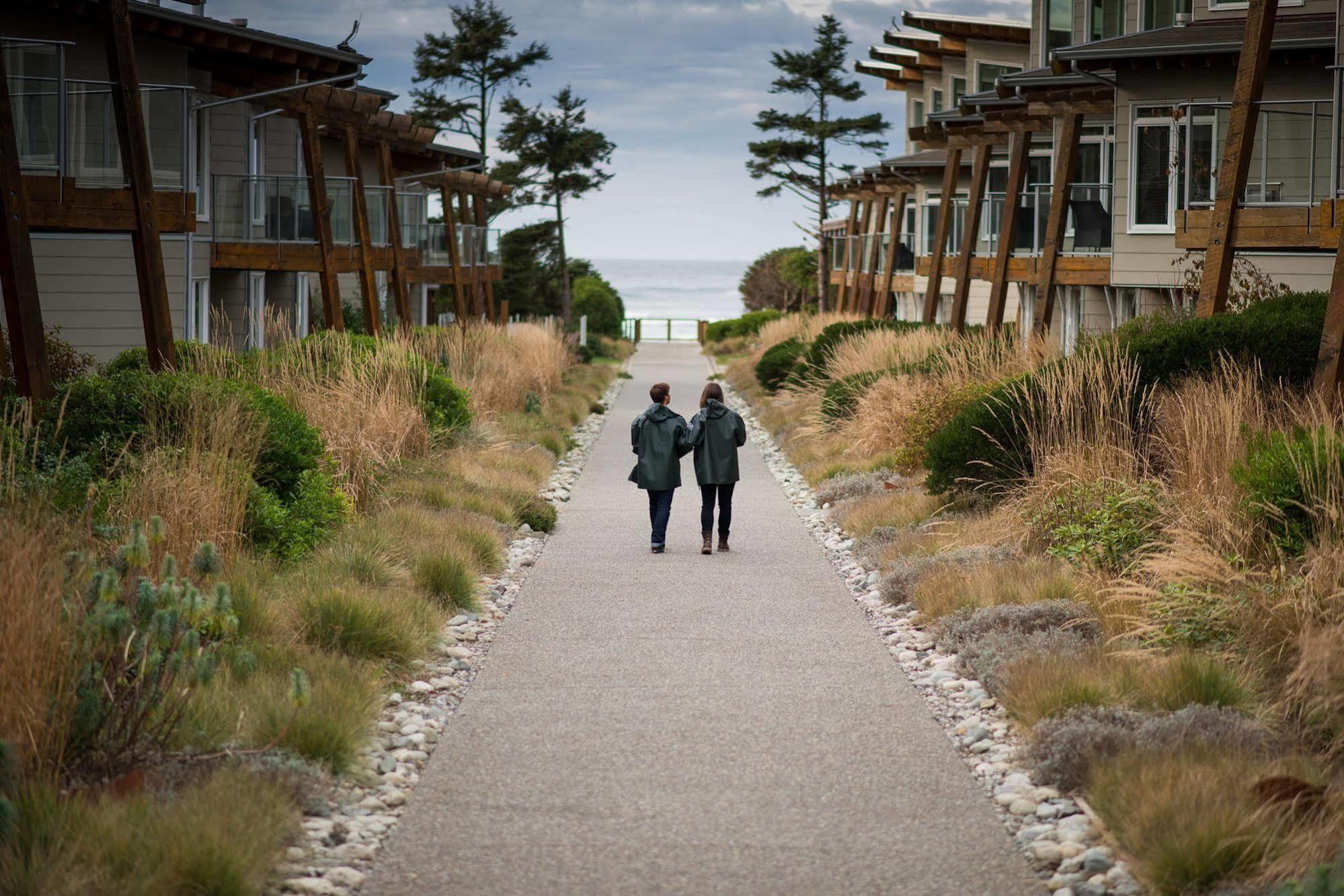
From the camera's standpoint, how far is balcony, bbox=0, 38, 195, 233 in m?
16.3

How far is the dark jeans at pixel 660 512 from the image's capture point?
13.5 metres

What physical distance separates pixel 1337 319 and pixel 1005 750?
574 centimetres

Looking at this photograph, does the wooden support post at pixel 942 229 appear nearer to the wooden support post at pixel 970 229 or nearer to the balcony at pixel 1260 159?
the wooden support post at pixel 970 229

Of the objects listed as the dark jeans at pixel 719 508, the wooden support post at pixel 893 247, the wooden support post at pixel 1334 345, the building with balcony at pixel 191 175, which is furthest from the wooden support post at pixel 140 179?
the wooden support post at pixel 893 247

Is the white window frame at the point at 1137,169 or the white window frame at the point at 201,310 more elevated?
the white window frame at the point at 1137,169

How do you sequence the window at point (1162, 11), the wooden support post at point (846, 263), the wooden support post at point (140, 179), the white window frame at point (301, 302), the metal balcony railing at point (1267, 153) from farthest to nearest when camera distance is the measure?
1. the wooden support post at point (846, 263)
2. the white window frame at point (301, 302)
3. the window at point (1162, 11)
4. the metal balcony railing at point (1267, 153)
5. the wooden support post at point (140, 179)

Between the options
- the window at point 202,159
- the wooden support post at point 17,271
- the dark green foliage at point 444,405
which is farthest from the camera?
the window at point 202,159

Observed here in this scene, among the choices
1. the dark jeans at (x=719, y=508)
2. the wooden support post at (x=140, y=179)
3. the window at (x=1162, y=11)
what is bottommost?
the dark jeans at (x=719, y=508)

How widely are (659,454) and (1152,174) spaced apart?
46.5 feet

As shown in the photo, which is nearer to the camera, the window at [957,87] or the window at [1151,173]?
the window at [1151,173]

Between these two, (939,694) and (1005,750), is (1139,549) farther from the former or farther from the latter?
(1005,750)

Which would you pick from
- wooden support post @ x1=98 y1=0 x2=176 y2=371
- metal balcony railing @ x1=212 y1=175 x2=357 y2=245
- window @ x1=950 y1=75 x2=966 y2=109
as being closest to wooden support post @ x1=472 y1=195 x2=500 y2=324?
window @ x1=950 y1=75 x2=966 y2=109

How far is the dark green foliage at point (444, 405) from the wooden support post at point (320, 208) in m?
5.98

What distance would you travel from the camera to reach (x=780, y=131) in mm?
60656
